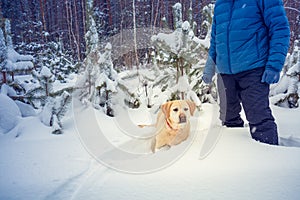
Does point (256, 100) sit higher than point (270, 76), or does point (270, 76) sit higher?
point (270, 76)

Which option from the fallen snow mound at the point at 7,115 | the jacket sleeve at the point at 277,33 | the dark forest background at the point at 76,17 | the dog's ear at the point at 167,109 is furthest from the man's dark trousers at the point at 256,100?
the dark forest background at the point at 76,17

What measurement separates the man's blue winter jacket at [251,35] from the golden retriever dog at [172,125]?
0.60 metres

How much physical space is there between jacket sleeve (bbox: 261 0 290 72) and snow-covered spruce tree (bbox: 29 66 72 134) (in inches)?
89.3

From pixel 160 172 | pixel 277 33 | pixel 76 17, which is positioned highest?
pixel 76 17

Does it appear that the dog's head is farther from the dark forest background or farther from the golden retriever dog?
the dark forest background

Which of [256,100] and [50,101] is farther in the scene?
[50,101]

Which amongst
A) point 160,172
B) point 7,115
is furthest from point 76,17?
point 160,172

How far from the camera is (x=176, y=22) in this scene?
13.9 feet

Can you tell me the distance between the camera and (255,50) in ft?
6.08

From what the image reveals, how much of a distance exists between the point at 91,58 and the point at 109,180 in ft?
11.3

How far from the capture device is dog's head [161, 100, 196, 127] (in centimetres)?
189

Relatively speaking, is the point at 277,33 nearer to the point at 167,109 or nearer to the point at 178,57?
the point at 167,109

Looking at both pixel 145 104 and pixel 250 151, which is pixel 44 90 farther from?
pixel 250 151

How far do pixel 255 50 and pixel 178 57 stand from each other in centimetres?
150
